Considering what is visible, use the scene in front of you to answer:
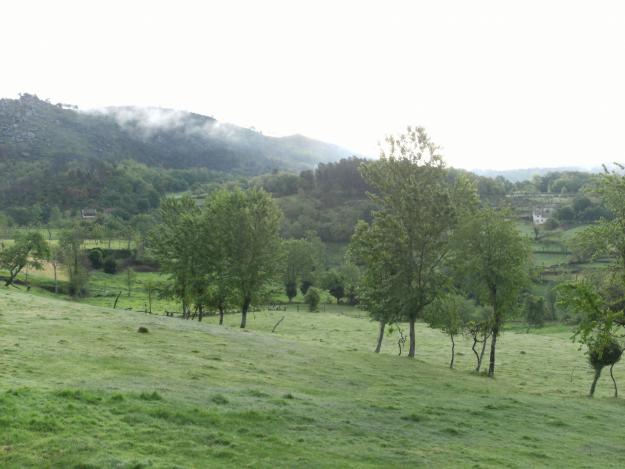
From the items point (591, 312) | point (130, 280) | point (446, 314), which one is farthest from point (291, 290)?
point (591, 312)

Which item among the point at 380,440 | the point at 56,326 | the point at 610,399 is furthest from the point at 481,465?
the point at 56,326

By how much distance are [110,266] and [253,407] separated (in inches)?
4983

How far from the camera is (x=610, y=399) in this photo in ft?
117

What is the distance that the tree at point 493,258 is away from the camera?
40781 millimetres

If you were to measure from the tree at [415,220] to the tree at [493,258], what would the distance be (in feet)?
4.80

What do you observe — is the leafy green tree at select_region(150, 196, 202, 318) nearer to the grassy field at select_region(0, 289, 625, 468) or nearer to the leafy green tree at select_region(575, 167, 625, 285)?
the grassy field at select_region(0, 289, 625, 468)

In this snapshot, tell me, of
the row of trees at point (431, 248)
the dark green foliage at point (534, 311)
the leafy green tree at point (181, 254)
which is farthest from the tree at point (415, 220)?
the dark green foliage at point (534, 311)

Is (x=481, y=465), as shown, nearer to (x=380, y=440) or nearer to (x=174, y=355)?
(x=380, y=440)

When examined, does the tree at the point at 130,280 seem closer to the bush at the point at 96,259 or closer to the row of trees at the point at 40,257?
the row of trees at the point at 40,257

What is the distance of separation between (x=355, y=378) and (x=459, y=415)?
7951mm

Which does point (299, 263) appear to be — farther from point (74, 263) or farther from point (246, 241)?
point (246, 241)

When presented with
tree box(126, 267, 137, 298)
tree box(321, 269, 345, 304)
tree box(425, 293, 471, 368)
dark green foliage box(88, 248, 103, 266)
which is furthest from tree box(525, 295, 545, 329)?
dark green foliage box(88, 248, 103, 266)

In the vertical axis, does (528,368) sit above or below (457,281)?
below

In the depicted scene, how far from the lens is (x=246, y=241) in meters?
57.2
